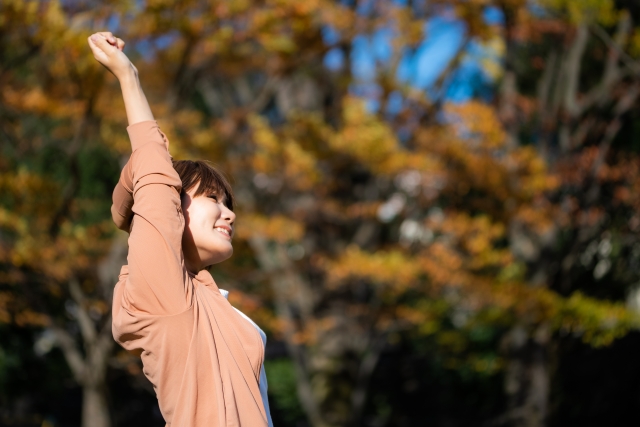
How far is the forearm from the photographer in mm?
1565

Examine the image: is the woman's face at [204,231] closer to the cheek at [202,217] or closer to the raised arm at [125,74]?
the cheek at [202,217]

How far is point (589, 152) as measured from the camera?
7.73 metres

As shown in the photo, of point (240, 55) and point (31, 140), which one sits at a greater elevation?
point (240, 55)

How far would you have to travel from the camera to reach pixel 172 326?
1.44m

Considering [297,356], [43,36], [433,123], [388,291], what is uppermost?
[43,36]

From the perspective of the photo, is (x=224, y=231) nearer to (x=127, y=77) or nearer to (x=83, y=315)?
(x=127, y=77)

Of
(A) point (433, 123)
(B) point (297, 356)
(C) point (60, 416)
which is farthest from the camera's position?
(C) point (60, 416)

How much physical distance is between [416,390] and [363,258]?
6559mm

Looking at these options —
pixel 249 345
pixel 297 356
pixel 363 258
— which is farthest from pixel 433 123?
pixel 249 345

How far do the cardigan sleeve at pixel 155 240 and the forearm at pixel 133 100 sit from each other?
9 cm

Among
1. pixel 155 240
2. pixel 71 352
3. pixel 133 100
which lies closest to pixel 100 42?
pixel 133 100

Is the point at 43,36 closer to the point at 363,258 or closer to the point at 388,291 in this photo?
the point at 363,258

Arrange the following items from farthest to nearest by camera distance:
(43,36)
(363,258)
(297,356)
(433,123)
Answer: (297,356) → (433,123) → (363,258) → (43,36)

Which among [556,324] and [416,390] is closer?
[556,324]
